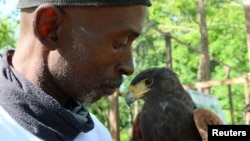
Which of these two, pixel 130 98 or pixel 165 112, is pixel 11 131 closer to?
pixel 130 98

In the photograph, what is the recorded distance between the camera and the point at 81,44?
3.87 ft

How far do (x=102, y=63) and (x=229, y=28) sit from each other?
14.7m

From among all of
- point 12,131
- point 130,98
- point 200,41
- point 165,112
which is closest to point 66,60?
point 12,131

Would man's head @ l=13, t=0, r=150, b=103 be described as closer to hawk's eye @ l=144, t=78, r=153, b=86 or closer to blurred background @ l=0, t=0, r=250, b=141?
hawk's eye @ l=144, t=78, r=153, b=86

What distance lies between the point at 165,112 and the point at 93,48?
3059 mm

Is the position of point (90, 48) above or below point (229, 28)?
above

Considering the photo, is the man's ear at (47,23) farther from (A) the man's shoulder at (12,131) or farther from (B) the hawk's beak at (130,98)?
(B) the hawk's beak at (130,98)

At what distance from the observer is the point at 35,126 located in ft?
→ 3.78

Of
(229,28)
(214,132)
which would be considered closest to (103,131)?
(214,132)

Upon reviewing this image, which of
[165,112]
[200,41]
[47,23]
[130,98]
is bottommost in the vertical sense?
[200,41]

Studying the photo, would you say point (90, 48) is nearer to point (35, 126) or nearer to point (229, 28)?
point (35, 126)

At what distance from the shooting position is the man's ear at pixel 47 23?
1.17 m

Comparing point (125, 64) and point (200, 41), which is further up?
point (125, 64)

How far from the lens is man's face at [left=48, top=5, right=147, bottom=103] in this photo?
3.84 feet
